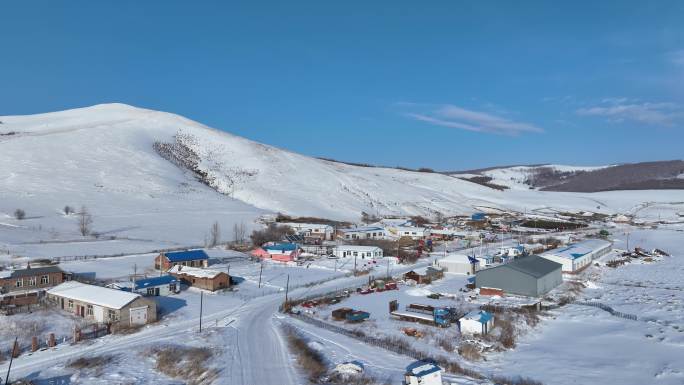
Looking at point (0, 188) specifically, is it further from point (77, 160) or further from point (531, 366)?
point (531, 366)

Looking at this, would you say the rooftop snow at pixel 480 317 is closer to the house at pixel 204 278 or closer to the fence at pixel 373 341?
the fence at pixel 373 341

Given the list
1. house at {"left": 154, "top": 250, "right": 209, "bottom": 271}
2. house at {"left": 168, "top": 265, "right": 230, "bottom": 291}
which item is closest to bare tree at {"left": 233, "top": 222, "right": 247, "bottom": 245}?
house at {"left": 154, "top": 250, "right": 209, "bottom": 271}

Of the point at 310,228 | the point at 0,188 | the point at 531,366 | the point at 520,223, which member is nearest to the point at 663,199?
the point at 520,223

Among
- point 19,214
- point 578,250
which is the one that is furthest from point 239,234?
point 578,250

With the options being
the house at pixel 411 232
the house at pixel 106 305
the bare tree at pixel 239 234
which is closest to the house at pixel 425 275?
the house at pixel 106 305

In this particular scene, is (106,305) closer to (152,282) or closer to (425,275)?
(152,282)
